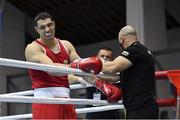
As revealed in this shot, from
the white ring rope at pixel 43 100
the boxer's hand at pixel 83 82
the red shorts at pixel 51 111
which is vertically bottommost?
the red shorts at pixel 51 111

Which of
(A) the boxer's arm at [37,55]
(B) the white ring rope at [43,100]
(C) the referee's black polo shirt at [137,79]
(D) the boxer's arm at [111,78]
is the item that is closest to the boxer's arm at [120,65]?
(C) the referee's black polo shirt at [137,79]

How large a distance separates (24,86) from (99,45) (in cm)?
223

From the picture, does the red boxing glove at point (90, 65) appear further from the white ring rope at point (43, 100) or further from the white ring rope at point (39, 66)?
the white ring rope at point (43, 100)

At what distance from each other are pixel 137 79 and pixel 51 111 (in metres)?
0.64

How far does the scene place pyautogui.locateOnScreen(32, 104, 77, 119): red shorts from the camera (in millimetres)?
2984

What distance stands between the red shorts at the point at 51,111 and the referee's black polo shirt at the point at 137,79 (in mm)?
426

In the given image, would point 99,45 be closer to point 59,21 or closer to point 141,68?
point 59,21

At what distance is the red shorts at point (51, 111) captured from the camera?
2984mm

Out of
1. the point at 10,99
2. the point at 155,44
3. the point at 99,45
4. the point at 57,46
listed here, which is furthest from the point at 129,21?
the point at 10,99

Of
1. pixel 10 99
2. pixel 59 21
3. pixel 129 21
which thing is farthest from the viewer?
pixel 59 21

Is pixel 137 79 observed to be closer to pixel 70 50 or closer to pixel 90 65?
pixel 90 65

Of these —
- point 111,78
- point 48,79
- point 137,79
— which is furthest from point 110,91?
point 48,79

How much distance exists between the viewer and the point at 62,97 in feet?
9.94

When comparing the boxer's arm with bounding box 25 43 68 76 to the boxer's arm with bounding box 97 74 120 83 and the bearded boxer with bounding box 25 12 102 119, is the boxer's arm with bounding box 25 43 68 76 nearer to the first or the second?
the bearded boxer with bounding box 25 12 102 119
